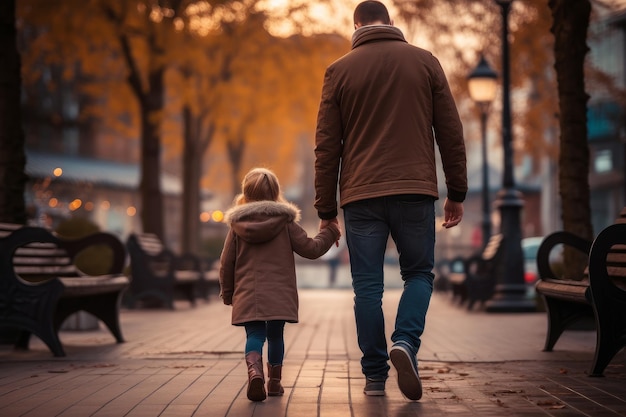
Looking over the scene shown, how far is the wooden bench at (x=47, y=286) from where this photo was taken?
848 cm

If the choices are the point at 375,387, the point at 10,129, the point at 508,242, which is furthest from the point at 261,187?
the point at 508,242

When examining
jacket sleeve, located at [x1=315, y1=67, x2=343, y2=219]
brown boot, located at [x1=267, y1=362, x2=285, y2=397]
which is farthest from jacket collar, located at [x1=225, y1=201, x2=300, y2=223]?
brown boot, located at [x1=267, y1=362, x2=285, y2=397]

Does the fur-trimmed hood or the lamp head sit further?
the lamp head

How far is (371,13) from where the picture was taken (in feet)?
20.9

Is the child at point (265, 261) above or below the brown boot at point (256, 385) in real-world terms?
above

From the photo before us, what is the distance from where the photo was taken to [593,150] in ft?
157

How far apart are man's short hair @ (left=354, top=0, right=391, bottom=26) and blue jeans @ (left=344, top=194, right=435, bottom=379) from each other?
1056 mm

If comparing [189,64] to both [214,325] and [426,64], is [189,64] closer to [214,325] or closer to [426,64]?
[214,325]

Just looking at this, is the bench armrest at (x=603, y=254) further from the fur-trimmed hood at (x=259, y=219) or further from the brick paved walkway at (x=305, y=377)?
the fur-trimmed hood at (x=259, y=219)

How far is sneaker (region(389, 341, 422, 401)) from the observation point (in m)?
5.70

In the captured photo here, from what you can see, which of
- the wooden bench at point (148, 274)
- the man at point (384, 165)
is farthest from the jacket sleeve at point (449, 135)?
the wooden bench at point (148, 274)

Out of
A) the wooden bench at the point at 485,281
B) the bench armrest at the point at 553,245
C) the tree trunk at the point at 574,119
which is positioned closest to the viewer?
the bench armrest at the point at 553,245

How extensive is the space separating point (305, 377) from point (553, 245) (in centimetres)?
297

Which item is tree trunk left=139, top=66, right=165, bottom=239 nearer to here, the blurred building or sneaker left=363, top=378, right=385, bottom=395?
sneaker left=363, top=378, right=385, bottom=395
